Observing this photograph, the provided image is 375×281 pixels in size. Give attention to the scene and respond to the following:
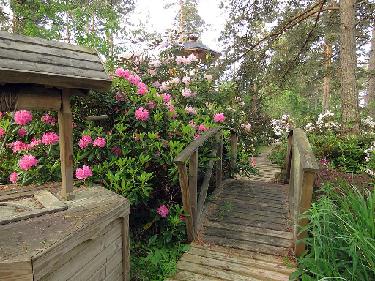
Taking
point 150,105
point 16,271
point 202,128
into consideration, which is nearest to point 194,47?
point 202,128

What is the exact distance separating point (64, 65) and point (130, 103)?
5.42 feet

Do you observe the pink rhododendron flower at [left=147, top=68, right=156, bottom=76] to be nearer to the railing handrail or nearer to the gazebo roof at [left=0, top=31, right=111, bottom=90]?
the railing handrail

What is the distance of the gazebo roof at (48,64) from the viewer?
228 cm

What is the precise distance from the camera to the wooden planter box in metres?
1.96

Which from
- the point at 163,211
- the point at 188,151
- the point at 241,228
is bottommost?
the point at 241,228

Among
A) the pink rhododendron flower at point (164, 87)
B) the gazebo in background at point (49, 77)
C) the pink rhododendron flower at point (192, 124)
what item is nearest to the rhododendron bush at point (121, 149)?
the pink rhododendron flower at point (192, 124)

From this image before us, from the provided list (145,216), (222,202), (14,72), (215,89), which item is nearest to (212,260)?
(145,216)

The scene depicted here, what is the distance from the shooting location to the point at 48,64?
8.22 feet

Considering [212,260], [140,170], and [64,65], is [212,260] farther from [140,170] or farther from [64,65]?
A: [64,65]

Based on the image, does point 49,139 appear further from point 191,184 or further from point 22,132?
point 191,184

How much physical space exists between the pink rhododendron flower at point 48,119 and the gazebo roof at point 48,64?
49.6 inches

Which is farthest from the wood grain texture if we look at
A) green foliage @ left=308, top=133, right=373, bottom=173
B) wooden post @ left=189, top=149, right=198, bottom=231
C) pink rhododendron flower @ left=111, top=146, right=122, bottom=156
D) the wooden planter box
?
green foliage @ left=308, top=133, right=373, bottom=173

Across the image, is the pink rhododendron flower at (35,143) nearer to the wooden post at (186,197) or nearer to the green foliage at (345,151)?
the wooden post at (186,197)

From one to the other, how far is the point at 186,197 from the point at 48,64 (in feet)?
6.71
